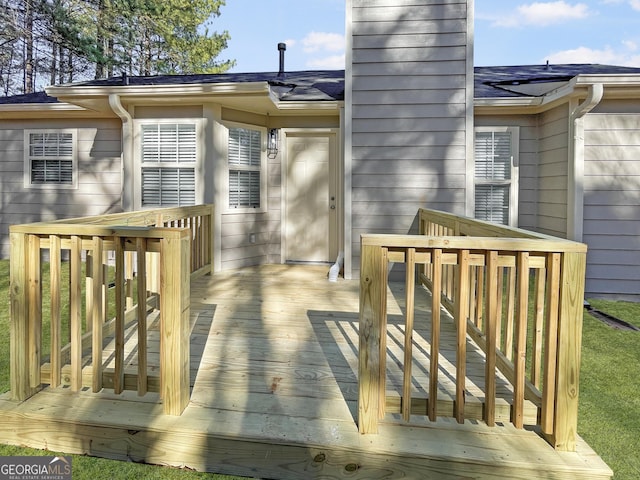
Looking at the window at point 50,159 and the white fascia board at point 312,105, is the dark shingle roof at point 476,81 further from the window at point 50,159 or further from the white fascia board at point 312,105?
the window at point 50,159

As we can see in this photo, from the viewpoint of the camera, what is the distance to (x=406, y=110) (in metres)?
4.91

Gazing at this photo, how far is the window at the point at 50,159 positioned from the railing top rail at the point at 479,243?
20.5 ft

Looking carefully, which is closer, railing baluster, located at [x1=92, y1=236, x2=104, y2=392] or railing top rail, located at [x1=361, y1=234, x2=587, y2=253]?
railing top rail, located at [x1=361, y1=234, x2=587, y2=253]

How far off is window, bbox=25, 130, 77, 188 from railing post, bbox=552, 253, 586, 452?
6.85m

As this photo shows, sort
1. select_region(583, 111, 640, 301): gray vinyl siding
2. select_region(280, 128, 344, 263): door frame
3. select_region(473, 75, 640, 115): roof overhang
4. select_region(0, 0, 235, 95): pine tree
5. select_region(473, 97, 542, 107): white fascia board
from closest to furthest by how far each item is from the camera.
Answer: select_region(473, 75, 640, 115): roof overhang → select_region(583, 111, 640, 301): gray vinyl siding → select_region(473, 97, 542, 107): white fascia board → select_region(280, 128, 344, 263): door frame → select_region(0, 0, 235, 95): pine tree

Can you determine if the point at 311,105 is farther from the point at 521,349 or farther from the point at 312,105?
the point at 521,349

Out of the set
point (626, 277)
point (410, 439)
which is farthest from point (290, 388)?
point (626, 277)

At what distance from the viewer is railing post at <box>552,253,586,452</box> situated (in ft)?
5.58

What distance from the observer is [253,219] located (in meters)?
5.95

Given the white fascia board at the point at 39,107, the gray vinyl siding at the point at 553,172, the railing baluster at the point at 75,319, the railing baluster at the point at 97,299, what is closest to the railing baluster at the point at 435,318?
the railing baluster at the point at 97,299

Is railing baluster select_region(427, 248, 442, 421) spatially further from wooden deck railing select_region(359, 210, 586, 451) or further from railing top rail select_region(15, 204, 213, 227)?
railing top rail select_region(15, 204, 213, 227)

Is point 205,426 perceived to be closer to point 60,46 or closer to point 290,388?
point 290,388

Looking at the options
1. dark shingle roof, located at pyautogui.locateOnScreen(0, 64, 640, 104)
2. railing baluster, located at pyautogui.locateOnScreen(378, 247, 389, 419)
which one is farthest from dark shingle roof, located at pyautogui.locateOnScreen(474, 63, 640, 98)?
railing baluster, located at pyautogui.locateOnScreen(378, 247, 389, 419)

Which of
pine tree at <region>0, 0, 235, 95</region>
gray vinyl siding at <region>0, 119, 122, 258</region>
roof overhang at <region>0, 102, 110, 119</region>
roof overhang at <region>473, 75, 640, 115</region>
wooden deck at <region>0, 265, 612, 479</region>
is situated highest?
pine tree at <region>0, 0, 235, 95</region>
